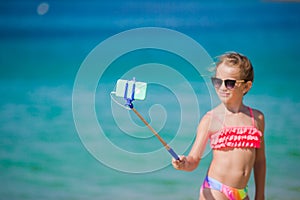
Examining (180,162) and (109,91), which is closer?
(180,162)

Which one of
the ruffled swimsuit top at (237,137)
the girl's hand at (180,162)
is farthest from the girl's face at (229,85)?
the girl's hand at (180,162)

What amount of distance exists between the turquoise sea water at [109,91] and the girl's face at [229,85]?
1.95 feet

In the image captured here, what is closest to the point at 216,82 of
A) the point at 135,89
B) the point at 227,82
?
the point at 227,82

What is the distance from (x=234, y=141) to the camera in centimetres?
274

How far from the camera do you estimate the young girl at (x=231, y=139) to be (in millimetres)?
2729

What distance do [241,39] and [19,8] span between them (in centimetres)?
132

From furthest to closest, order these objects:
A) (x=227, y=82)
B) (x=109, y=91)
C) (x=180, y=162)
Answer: (x=109, y=91)
(x=227, y=82)
(x=180, y=162)

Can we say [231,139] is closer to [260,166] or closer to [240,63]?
[260,166]

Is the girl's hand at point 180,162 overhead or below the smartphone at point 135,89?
below

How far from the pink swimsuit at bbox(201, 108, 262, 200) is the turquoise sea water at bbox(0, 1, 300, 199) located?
0.66 metres

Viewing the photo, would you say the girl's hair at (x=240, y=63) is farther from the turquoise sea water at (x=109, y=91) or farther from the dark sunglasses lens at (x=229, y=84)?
the turquoise sea water at (x=109, y=91)

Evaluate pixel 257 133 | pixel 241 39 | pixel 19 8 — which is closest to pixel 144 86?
pixel 257 133

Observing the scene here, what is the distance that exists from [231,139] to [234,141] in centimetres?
2

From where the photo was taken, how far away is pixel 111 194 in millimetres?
3496
